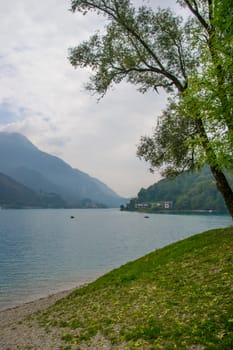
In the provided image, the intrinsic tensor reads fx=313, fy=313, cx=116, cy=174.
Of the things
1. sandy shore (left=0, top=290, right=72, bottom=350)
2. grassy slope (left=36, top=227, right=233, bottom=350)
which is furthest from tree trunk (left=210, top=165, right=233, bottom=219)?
sandy shore (left=0, top=290, right=72, bottom=350)

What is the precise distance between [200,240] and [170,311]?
47.2 ft

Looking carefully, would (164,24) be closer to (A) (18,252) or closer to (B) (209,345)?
(B) (209,345)

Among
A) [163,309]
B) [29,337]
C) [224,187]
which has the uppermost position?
[224,187]

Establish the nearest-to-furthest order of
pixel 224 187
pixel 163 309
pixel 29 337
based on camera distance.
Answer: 1. pixel 163 309
2. pixel 29 337
3. pixel 224 187

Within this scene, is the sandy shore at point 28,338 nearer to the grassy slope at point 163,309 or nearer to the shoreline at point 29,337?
the shoreline at point 29,337

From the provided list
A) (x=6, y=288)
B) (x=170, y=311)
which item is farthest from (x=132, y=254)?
(x=170, y=311)

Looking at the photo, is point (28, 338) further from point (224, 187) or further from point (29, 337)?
point (224, 187)

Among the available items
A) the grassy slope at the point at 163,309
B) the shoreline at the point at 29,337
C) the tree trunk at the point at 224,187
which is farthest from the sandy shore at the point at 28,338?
the tree trunk at the point at 224,187

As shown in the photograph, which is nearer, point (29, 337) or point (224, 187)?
point (29, 337)

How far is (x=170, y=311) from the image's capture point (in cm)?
1188

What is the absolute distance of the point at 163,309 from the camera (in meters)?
12.3

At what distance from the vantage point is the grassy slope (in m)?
9.56

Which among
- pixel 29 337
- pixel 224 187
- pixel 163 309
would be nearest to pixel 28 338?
pixel 29 337

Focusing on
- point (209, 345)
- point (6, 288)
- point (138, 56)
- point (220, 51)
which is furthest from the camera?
point (6, 288)
